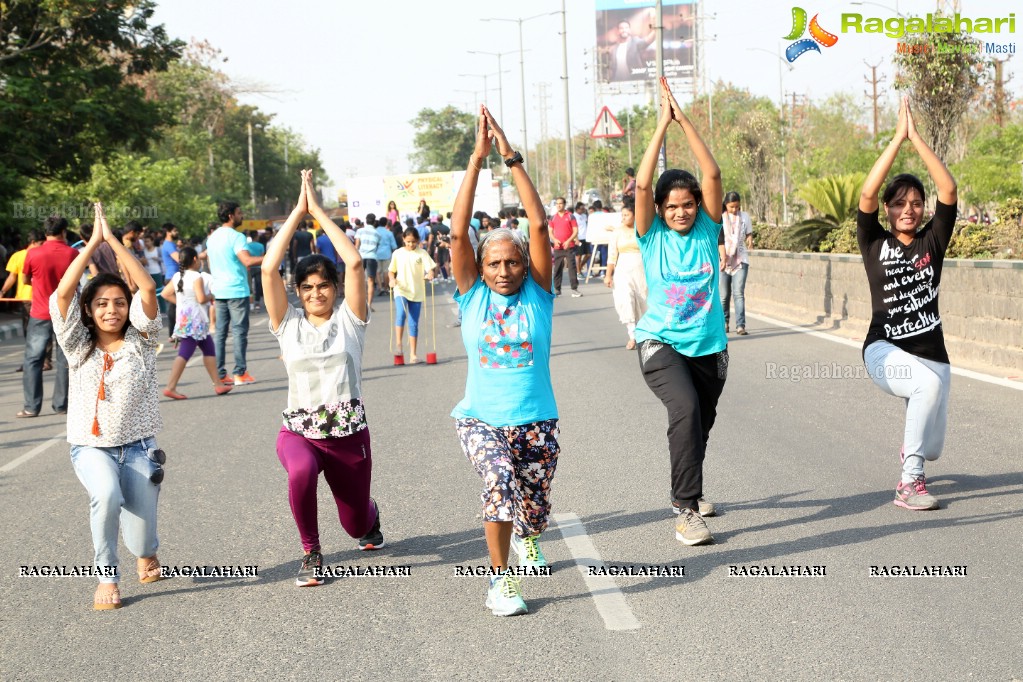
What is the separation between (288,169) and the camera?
9881cm

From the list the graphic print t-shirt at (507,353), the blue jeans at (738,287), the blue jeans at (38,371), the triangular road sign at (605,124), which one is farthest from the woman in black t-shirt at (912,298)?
the triangular road sign at (605,124)

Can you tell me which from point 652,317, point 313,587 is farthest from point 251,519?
point 652,317

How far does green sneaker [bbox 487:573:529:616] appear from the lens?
5250 millimetres

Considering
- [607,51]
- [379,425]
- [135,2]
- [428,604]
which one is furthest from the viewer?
[607,51]

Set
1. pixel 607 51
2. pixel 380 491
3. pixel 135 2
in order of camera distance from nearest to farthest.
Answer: pixel 380 491 < pixel 135 2 < pixel 607 51

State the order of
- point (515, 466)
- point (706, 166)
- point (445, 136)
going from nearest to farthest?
point (515, 466) → point (706, 166) → point (445, 136)

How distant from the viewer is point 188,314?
42.6ft

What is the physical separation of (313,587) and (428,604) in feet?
2.09

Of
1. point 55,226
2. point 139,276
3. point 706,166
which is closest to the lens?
point 139,276

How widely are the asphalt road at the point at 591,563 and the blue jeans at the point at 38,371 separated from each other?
189 cm

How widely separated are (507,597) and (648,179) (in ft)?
7.20

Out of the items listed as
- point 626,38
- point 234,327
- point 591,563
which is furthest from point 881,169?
point 626,38

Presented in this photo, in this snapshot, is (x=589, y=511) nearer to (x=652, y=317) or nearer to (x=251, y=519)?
(x=652, y=317)

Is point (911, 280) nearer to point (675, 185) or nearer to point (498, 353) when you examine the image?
point (675, 185)
